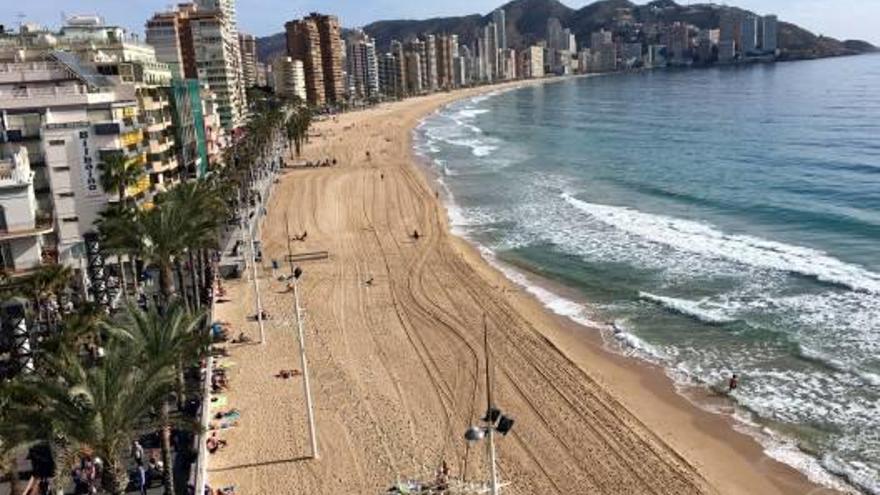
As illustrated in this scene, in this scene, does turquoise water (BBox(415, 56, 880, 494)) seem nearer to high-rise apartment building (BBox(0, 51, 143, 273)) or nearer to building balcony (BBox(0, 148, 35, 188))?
high-rise apartment building (BBox(0, 51, 143, 273))

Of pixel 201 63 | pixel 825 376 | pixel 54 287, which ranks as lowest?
pixel 825 376

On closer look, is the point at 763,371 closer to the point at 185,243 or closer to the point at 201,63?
the point at 185,243

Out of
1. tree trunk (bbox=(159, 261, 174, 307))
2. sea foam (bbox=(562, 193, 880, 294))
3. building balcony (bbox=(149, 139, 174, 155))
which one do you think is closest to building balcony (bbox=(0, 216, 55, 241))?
tree trunk (bbox=(159, 261, 174, 307))

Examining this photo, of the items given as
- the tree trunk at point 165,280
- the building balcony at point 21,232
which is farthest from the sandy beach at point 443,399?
the building balcony at point 21,232

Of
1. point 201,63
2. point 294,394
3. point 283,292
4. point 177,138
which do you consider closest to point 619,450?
point 294,394

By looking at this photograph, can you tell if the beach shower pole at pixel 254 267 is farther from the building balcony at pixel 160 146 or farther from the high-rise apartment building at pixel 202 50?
the high-rise apartment building at pixel 202 50
